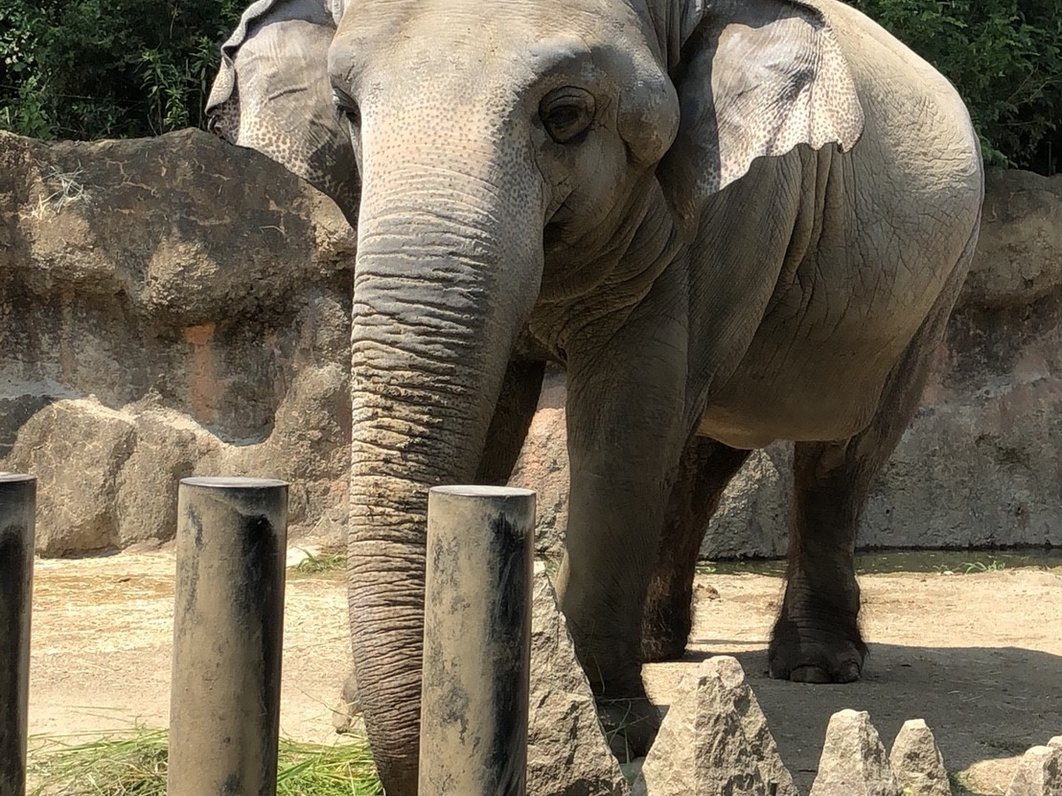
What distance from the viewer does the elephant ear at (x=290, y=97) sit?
4.09 meters

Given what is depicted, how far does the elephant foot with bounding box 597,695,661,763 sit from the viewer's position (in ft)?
13.3

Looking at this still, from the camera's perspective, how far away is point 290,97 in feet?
13.6

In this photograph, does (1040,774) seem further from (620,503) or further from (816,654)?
(816,654)

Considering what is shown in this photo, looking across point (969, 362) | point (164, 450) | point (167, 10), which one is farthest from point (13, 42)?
point (969, 362)

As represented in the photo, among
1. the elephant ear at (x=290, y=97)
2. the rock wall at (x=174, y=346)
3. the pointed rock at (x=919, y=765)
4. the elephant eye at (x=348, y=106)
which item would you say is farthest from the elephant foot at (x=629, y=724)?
the rock wall at (x=174, y=346)

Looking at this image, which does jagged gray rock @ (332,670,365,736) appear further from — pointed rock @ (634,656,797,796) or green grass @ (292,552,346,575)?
green grass @ (292,552,346,575)

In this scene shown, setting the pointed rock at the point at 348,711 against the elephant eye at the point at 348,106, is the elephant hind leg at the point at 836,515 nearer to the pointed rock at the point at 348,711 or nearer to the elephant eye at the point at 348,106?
the pointed rock at the point at 348,711

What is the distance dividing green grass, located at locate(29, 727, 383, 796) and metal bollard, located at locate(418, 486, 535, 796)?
3.39ft

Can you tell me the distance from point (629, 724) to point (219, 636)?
5.27ft

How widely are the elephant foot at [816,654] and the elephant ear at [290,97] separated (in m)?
2.42

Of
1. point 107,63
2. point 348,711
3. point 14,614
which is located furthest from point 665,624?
point 107,63

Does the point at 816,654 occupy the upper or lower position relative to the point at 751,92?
lower

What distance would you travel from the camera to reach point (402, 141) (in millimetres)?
3309

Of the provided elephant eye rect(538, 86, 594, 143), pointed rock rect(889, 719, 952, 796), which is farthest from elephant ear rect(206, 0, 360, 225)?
pointed rock rect(889, 719, 952, 796)
